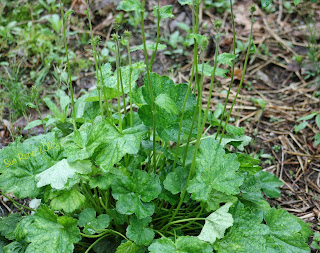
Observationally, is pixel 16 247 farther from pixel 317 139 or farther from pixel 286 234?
→ pixel 317 139

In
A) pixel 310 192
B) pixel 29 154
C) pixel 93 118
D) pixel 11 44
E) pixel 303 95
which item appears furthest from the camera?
pixel 11 44

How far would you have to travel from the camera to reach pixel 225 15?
3391 mm

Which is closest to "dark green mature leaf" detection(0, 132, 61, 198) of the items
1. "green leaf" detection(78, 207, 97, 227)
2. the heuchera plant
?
the heuchera plant

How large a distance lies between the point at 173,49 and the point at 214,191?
6.04 feet

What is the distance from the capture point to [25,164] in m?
1.42

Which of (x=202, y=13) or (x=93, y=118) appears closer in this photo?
(x=93, y=118)

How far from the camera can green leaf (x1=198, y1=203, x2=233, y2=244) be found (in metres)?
1.32

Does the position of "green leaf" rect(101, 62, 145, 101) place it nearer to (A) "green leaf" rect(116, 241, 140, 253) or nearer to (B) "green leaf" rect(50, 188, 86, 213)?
(B) "green leaf" rect(50, 188, 86, 213)

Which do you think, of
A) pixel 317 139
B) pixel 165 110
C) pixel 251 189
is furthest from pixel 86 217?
pixel 317 139

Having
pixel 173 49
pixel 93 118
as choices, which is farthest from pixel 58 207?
pixel 173 49

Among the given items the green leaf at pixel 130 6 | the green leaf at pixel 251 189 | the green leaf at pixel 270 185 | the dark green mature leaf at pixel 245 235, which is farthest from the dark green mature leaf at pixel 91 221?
the green leaf at pixel 270 185

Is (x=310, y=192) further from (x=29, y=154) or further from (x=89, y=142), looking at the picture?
(x=29, y=154)

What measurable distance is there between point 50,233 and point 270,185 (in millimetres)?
1132

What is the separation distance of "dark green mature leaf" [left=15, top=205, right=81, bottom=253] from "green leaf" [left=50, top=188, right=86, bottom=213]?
0.04 meters
